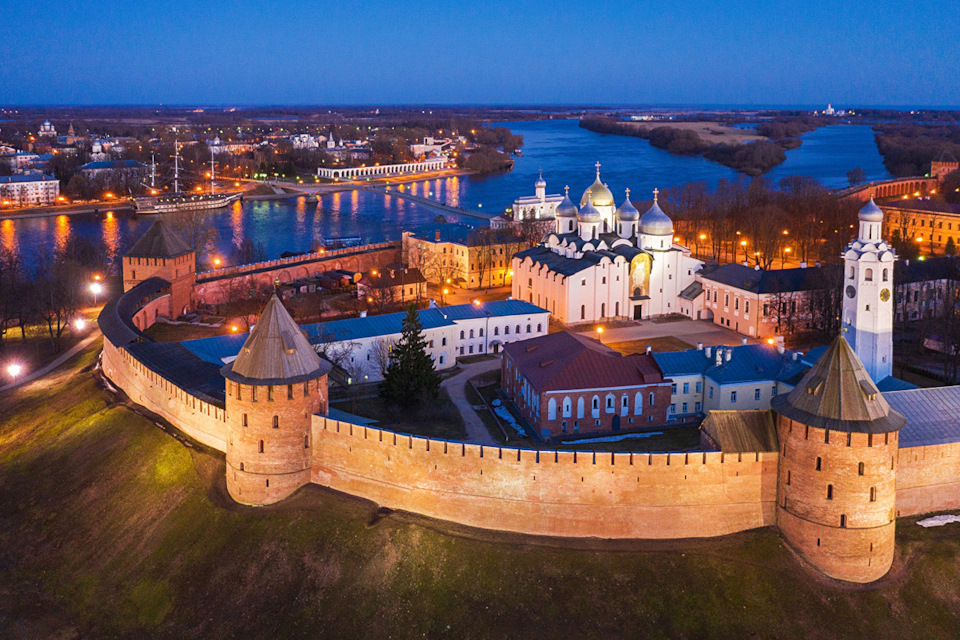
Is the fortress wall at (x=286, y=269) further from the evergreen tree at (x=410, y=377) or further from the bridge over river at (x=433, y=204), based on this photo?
the bridge over river at (x=433, y=204)

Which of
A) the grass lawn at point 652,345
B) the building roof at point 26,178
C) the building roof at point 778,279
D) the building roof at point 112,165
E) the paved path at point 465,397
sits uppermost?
the building roof at point 112,165

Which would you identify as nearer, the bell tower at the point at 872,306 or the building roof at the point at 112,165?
the bell tower at the point at 872,306

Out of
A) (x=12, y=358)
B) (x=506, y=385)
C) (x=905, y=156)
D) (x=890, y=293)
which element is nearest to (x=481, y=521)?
(x=506, y=385)

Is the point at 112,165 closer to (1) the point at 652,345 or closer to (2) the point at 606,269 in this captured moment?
(2) the point at 606,269

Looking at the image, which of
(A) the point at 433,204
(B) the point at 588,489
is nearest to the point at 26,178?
(A) the point at 433,204

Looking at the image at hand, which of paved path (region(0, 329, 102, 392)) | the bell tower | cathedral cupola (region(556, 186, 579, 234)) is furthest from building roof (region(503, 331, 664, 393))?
paved path (region(0, 329, 102, 392))

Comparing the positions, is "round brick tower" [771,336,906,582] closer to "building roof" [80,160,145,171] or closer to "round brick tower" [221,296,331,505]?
"round brick tower" [221,296,331,505]

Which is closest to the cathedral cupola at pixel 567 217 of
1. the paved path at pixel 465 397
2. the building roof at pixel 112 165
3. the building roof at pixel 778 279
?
the building roof at pixel 778 279
